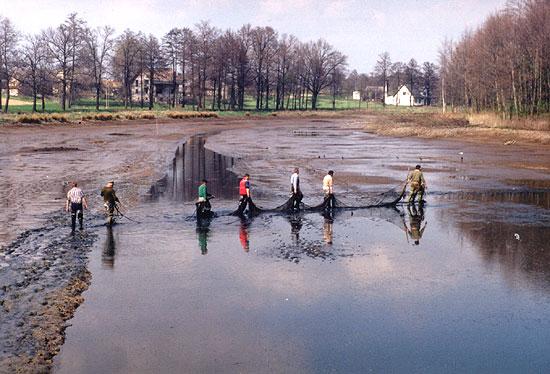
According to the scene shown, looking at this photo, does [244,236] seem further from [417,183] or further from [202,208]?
[417,183]

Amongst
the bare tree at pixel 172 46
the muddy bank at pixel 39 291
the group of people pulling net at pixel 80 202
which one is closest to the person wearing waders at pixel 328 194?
the group of people pulling net at pixel 80 202

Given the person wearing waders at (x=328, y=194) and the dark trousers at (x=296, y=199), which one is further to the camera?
the dark trousers at (x=296, y=199)

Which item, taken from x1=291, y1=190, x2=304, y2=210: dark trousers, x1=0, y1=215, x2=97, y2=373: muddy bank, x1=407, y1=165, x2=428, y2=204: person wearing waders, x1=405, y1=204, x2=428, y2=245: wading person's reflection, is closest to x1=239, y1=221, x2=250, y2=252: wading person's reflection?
x1=291, y1=190, x2=304, y2=210: dark trousers

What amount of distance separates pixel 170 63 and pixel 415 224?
105 m

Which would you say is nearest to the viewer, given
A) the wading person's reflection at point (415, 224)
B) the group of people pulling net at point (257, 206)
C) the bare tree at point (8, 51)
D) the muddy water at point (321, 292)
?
the muddy water at point (321, 292)

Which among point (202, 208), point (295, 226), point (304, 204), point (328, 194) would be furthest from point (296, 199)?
point (202, 208)

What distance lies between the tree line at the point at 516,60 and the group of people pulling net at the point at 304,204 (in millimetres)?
41785

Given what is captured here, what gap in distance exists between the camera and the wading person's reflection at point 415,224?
67.3 ft

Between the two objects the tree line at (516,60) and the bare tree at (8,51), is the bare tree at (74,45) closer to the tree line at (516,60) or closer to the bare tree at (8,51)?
the bare tree at (8,51)

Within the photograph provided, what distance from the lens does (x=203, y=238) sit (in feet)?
64.6

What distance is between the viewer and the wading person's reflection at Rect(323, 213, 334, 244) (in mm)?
19859

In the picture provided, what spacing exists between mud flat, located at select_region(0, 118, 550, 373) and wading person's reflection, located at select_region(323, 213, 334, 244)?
4 cm

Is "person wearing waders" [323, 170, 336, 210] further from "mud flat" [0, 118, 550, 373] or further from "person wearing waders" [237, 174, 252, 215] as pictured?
"person wearing waders" [237, 174, 252, 215]

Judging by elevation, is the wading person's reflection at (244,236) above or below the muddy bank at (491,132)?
below
